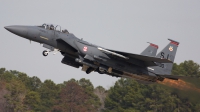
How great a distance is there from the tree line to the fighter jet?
28538 mm

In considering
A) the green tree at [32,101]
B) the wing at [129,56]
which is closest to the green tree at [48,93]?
the green tree at [32,101]

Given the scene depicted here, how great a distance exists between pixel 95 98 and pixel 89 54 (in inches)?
1623

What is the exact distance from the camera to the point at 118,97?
67.1 metres

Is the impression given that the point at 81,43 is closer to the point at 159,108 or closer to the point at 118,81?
the point at 159,108

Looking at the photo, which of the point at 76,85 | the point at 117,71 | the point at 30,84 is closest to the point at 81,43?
the point at 117,71

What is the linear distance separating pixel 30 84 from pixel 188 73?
24.6m

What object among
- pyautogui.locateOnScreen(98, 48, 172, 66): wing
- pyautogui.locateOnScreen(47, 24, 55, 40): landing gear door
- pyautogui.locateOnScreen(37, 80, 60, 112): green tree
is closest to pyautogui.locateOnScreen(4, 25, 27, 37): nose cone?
pyautogui.locateOnScreen(47, 24, 55, 40): landing gear door

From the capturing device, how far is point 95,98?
234 ft

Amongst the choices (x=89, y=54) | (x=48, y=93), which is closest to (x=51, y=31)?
(x=89, y=54)

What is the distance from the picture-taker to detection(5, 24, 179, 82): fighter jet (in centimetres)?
3036

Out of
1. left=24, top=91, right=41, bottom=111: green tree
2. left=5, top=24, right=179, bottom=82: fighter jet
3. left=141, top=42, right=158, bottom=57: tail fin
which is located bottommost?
left=24, top=91, right=41, bottom=111: green tree

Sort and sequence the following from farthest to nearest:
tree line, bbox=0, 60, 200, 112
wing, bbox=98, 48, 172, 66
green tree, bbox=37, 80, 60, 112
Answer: green tree, bbox=37, 80, 60, 112 → tree line, bbox=0, 60, 200, 112 → wing, bbox=98, 48, 172, 66

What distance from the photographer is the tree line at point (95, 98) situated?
61500 millimetres

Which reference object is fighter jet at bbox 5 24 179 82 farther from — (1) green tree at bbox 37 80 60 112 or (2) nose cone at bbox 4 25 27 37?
(1) green tree at bbox 37 80 60 112
